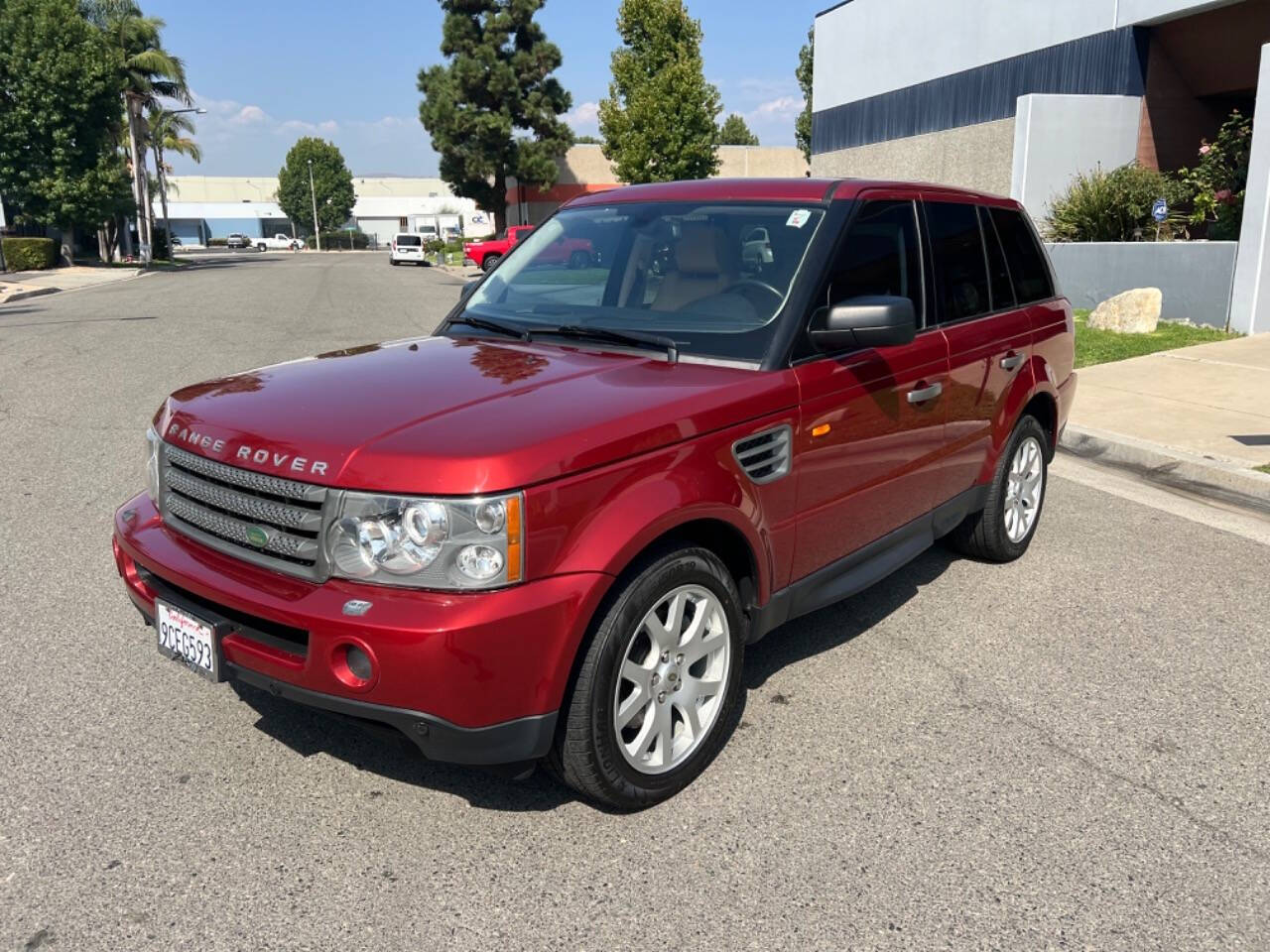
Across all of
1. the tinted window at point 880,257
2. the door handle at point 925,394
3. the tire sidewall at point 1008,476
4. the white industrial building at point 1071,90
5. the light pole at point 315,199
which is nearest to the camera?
the tinted window at point 880,257

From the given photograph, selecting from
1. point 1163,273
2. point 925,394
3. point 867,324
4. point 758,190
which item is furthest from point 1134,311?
point 867,324

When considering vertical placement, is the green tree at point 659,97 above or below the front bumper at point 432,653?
above

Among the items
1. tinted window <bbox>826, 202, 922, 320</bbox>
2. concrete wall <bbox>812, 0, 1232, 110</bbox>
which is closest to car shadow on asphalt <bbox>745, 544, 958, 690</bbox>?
tinted window <bbox>826, 202, 922, 320</bbox>

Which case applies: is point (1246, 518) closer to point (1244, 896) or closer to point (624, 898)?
point (1244, 896)

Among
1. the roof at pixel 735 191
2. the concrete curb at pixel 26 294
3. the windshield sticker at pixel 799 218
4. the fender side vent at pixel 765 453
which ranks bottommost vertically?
the concrete curb at pixel 26 294

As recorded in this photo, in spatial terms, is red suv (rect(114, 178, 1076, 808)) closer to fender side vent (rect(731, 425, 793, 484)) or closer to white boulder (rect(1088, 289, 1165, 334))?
fender side vent (rect(731, 425, 793, 484))

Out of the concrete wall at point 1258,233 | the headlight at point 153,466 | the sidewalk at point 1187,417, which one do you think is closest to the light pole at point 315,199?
the concrete wall at point 1258,233

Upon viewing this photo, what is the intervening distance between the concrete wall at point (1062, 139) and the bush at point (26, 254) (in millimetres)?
34101

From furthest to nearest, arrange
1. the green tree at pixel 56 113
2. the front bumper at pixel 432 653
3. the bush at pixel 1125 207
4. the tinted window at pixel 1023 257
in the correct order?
the green tree at pixel 56 113 → the bush at pixel 1125 207 → the tinted window at pixel 1023 257 → the front bumper at pixel 432 653

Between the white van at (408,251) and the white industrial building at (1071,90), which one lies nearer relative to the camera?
the white industrial building at (1071,90)

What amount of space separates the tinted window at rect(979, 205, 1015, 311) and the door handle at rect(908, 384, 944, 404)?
877mm

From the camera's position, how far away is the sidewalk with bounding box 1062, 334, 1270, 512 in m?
7.07

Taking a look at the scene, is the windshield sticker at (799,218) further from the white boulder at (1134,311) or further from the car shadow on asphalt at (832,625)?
the white boulder at (1134,311)

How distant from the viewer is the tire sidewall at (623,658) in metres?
2.75
